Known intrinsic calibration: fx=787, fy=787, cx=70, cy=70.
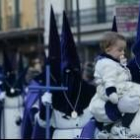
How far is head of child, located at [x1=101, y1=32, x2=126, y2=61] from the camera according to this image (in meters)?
5.60

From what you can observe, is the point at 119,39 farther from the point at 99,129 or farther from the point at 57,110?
the point at 57,110

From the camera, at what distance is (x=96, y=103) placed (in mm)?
5457

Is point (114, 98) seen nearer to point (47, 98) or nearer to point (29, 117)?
point (47, 98)

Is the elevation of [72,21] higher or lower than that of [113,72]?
lower

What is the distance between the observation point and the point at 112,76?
5395 millimetres

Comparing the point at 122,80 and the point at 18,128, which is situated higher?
the point at 122,80

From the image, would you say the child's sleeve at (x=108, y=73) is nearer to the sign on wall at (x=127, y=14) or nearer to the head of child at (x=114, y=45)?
the head of child at (x=114, y=45)

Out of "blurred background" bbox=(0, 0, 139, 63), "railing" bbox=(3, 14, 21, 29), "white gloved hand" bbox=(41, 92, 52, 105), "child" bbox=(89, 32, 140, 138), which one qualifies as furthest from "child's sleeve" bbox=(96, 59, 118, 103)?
"railing" bbox=(3, 14, 21, 29)

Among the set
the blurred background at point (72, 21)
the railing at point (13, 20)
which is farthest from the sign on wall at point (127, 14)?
the railing at point (13, 20)

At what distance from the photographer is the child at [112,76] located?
5328mm

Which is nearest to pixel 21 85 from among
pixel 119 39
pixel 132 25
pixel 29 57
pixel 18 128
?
pixel 18 128

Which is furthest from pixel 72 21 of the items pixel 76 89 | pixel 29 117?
pixel 76 89

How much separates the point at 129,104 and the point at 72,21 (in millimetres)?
6981

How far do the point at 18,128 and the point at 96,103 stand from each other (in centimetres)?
672
